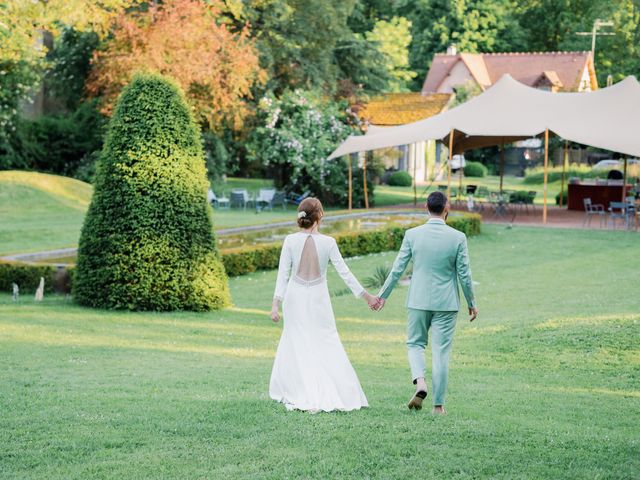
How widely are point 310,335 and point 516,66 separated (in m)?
57.5

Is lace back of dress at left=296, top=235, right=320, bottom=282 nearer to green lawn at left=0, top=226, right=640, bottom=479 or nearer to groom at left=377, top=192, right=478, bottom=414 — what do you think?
groom at left=377, top=192, right=478, bottom=414

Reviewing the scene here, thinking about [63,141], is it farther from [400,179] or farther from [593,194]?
[593,194]

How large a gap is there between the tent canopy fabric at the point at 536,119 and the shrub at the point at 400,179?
16.3m

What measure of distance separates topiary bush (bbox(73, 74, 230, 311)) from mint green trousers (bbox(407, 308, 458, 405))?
23.9 feet

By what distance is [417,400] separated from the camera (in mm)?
6875

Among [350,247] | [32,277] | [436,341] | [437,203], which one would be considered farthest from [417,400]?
[350,247]

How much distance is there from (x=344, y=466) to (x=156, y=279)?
8.76m

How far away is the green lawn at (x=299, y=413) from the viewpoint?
544 cm

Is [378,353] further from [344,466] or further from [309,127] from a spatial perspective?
[309,127]

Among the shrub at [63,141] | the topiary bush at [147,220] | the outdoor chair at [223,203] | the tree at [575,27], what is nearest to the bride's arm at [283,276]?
the topiary bush at [147,220]

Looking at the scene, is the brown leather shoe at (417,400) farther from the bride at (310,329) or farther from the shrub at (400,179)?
the shrub at (400,179)

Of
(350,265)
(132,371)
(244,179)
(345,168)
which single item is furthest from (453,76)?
(132,371)

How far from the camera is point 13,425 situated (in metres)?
6.36

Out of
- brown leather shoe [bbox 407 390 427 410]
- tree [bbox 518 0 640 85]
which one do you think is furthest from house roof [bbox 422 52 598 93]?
brown leather shoe [bbox 407 390 427 410]
